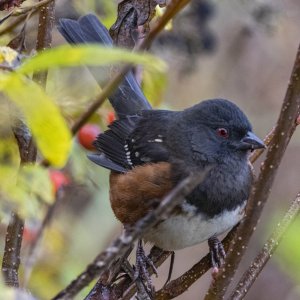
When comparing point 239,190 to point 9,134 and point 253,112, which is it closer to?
point 9,134

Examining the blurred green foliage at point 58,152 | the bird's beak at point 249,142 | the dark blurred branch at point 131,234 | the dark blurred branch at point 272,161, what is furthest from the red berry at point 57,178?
the dark blurred branch at point 131,234

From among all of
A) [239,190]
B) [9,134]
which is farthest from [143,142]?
[9,134]

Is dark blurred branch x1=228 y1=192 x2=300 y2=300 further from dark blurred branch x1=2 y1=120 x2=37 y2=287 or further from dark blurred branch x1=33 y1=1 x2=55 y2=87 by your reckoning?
dark blurred branch x1=33 y1=1 x2=55 y2=87

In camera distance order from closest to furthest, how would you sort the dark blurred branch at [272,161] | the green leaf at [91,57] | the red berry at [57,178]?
1. the green leaf at [91,57]
2. the dark blurred branch at [272,161]
3. the red berry at [57,178]

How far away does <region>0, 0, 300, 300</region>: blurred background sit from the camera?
2080mm

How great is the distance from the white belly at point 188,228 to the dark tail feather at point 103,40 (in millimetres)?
626

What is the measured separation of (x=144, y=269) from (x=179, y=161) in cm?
42

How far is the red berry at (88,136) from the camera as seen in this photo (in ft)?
7.74

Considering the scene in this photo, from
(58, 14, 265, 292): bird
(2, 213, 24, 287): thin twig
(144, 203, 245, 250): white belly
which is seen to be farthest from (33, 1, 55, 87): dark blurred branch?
(144, 203, 245, 250): white belly

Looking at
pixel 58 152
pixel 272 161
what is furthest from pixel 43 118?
pixel 272 161

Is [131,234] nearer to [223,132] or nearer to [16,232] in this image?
[16,232]

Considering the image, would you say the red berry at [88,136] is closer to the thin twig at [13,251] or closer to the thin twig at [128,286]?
the thin twig at [128,286]

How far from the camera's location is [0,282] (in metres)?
0.94

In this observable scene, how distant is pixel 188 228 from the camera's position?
2.09 m
